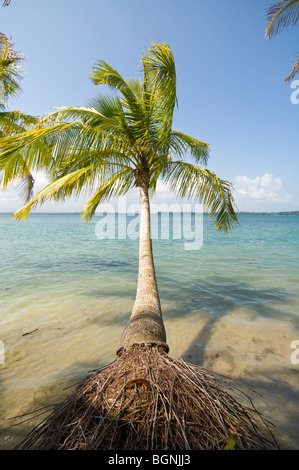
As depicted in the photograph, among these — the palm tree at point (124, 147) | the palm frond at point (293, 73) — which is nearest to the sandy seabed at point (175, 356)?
the palm tree at point (124, 147)

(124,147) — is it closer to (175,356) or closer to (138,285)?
(138,285)

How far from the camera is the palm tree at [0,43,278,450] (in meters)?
1.74

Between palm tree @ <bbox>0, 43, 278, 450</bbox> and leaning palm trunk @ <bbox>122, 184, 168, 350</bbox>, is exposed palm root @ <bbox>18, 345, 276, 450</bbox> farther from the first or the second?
leaning palm trunk @ <bbox>122, 184, 168, 350</bbox>

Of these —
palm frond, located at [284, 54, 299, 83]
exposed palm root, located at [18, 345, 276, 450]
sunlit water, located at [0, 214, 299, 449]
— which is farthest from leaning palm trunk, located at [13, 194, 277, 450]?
palm frond, located at [284, 54, 299, 83]

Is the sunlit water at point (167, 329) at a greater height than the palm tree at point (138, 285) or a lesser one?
lesser

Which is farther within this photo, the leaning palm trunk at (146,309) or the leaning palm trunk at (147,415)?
the leaning palm trunk at (146,309)

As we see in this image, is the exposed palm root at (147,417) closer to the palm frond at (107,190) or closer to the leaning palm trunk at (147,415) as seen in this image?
the leaning palm trunk at (147,415)

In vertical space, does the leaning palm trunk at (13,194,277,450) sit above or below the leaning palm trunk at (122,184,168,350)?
below

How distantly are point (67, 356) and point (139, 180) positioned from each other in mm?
4131

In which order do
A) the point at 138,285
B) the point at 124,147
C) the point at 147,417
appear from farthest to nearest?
1. the point at 124,147
2. the point at 138,285
3. the point at 147,417

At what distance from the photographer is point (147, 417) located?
1.78m

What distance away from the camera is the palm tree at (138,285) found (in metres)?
1.74

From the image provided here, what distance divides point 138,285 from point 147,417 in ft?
8.56

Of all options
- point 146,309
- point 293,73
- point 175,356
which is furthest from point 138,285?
point 293,73
